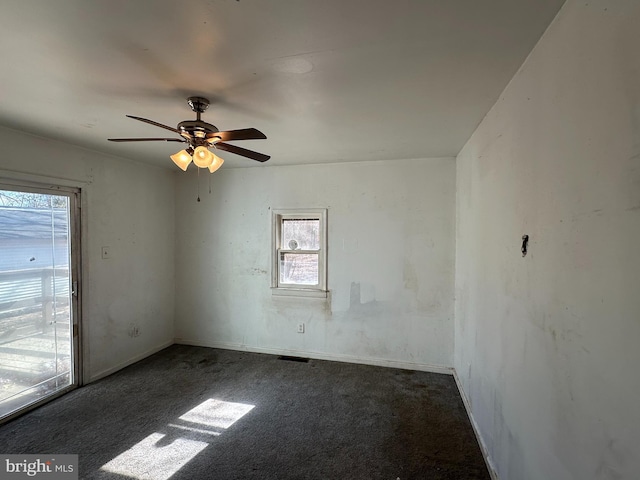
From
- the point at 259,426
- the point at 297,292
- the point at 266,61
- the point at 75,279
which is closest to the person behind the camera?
the point at 266,61

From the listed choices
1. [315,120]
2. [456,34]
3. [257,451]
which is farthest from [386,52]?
[257,451]

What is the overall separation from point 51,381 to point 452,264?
4107 millimetres

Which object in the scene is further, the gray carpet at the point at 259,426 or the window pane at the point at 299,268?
the window pane at the point at 299,268

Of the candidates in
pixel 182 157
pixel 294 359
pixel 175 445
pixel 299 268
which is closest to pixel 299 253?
pixel 299 268

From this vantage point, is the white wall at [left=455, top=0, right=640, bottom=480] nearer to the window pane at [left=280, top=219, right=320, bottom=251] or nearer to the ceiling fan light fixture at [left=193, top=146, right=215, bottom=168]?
the ceiling fan light fixture at [left=193, top=146, right=215, bottom=168]

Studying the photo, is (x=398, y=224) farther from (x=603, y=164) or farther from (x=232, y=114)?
(x=603, y=164)

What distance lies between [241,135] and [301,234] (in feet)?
7.26

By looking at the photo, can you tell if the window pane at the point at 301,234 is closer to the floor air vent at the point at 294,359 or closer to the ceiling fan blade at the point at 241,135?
the floor air vent at the point at 294,359

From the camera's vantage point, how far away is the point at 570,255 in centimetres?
108

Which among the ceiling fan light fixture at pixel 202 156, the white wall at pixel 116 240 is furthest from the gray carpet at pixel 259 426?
the ceiling fan light fixture at pixel 202 156

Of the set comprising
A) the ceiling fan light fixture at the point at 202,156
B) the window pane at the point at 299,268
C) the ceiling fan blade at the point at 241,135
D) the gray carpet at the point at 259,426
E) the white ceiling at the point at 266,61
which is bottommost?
the gray carpet at the point at 259,426

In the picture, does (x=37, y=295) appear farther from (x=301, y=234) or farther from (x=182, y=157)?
(x=301, y=234)

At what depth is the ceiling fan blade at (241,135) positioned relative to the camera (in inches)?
66.8

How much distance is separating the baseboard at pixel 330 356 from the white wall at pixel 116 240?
1.94 feet
